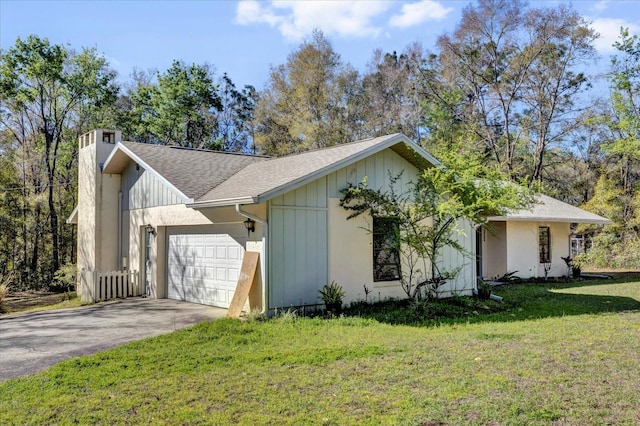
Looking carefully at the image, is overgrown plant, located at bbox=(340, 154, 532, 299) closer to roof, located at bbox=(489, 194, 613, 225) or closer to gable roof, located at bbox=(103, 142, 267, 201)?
gable roof, located at bbox=(103, 142, 267, 201)

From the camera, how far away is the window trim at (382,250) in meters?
10.9

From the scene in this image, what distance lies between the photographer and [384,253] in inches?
440

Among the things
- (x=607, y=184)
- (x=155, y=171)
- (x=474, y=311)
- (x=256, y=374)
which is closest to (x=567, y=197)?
(x=607, y=184)

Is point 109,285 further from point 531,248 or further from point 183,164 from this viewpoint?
point 531,248

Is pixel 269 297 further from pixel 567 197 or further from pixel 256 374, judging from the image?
pixel 567 197

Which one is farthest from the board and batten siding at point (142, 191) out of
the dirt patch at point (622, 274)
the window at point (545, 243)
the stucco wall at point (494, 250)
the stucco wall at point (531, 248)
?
the dirt patch at point (622, 274)

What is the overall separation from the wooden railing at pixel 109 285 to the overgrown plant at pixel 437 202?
6.75m

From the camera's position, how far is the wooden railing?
12.9 meters

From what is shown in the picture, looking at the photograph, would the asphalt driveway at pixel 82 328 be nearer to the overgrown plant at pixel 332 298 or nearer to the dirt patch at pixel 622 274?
the overgrown plant at pixel 332 298

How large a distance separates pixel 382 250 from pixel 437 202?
1.71 metres

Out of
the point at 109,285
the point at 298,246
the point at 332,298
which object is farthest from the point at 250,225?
the point at 109,285

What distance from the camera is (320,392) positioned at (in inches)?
198

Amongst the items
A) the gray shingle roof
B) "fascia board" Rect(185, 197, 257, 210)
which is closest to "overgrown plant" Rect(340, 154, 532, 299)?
"fascia board" Rect(185, 197, 257, 210)

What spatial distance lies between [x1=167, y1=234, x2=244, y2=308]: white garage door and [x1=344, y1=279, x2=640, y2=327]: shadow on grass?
270cm
